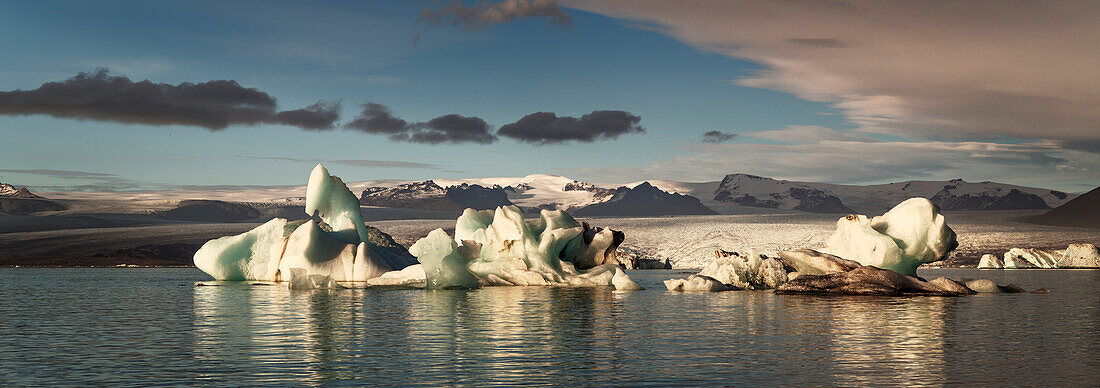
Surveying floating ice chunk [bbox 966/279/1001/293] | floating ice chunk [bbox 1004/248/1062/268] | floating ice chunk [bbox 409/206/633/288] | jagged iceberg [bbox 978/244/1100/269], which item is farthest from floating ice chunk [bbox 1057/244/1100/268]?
floating ice chunk [bbox 409/206/633/288]

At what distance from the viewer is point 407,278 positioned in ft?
142

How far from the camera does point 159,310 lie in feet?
94.7

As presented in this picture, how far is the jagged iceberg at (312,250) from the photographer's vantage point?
4406 centimetres

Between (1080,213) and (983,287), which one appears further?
(1080,213)

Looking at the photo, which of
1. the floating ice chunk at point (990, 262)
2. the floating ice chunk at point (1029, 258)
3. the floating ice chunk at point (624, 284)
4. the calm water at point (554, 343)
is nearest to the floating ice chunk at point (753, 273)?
the floating ice chunk at point (624, 284)

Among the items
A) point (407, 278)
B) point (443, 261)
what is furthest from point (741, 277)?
point (407, 278)

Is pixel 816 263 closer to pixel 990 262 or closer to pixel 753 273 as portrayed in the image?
pixel 753 273

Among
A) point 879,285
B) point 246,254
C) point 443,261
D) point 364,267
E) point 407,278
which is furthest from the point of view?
point 246,254

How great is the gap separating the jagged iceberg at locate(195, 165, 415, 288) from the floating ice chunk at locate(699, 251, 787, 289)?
1698 cm

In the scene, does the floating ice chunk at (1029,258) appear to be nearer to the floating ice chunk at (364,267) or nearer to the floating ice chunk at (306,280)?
the floating ice chunk at (364,267)

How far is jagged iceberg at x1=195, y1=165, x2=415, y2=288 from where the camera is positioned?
4406 centimetres

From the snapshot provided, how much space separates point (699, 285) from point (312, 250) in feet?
59.9

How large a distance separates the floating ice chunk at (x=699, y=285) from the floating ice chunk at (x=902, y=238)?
6132mm

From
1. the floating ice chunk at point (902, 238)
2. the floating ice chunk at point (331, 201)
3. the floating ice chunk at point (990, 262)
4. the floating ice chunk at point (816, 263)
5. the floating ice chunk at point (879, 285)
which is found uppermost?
the floating ice chunk at point (331, 201)
